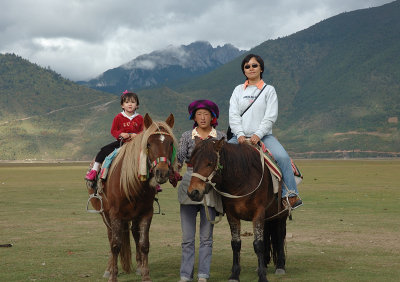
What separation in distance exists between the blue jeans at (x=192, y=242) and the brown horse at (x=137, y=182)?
537 millimetres

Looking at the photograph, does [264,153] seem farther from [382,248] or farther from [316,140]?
[316,140]

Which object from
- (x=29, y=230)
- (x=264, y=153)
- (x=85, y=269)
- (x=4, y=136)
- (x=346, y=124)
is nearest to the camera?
(x=264, y=153)

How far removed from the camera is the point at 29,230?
13.4m

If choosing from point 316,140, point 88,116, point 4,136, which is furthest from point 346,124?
point 4,136

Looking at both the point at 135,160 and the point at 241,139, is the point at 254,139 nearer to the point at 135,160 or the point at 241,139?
the point at 241,139

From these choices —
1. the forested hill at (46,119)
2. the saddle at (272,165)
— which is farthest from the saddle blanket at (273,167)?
the forested hill at (46,119)

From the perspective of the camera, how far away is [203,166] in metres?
6.91

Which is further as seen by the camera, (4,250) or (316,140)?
(316,140)

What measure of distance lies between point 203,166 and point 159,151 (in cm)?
63

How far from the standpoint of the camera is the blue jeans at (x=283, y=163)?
8.16m

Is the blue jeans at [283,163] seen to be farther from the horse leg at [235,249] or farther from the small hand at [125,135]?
the small hand at [125,135]

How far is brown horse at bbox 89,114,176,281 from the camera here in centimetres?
726

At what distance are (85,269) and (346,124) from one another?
177 m

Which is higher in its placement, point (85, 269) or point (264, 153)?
point (264, 153)
